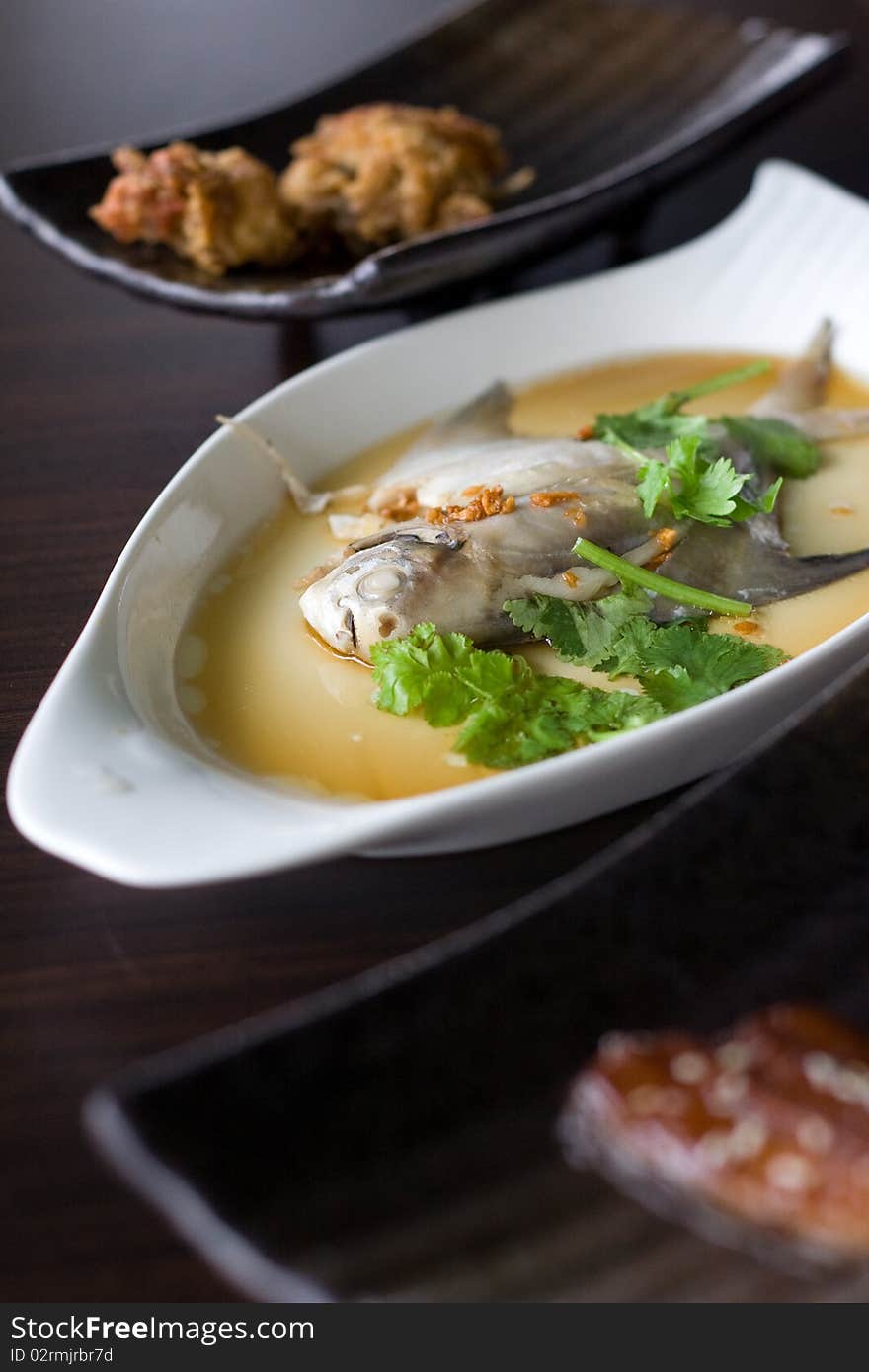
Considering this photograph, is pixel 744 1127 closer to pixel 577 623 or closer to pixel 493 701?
pixel 493 701

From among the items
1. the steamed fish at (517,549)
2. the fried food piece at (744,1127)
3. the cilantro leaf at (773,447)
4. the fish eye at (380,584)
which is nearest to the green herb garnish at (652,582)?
the steamed fish at (517,549)

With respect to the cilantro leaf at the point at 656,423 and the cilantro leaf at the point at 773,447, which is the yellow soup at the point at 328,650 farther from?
the cilantro leaf at the point at 656,423

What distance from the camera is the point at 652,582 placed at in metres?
1.95

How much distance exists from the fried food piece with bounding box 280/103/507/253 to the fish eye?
1360 mm

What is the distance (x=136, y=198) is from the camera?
279cm

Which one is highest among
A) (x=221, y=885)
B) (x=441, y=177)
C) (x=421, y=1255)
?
(x=441, y=177)

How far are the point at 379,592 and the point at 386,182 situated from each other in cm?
148

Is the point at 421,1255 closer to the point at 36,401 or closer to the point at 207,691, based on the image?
the point at 207,691

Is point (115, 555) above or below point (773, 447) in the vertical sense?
below

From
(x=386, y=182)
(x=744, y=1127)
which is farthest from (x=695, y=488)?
(x=386, y=182)

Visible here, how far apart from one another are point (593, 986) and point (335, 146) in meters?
2.43

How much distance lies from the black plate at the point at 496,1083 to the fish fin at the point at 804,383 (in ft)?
4.14

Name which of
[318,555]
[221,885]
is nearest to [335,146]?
[318,555]

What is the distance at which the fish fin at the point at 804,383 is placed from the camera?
2.50 m
